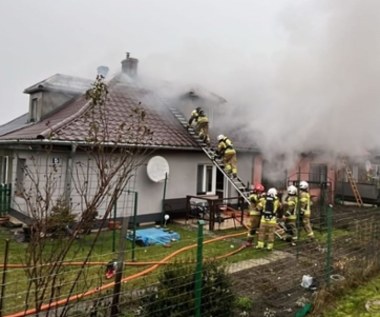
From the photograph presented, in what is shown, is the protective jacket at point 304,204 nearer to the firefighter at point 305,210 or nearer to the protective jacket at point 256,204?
the firefighter at point 305,210

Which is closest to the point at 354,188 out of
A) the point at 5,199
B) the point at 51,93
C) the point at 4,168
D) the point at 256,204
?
the point at 256,204

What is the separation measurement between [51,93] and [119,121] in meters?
3.54

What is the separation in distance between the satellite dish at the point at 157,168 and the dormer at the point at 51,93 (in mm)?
4911

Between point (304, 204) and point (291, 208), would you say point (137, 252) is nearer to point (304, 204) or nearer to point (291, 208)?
point (291, 208)

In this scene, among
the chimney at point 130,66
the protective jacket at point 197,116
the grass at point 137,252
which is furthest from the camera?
the chimney at point 130,66

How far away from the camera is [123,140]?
9992 mm

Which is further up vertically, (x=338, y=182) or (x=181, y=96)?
(x=181, y=96)

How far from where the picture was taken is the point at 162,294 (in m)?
4.04

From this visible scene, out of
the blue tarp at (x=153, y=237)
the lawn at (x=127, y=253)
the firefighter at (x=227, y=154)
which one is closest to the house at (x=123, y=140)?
the firefighter at (x=227, y=154)

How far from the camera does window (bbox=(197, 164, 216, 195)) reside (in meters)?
14.0

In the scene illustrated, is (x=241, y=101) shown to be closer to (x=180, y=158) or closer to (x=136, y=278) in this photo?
(x=180, y=158)

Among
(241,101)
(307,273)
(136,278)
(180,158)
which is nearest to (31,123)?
(180,158)

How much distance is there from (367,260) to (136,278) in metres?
4.23

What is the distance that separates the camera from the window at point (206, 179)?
14.0 metres
